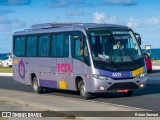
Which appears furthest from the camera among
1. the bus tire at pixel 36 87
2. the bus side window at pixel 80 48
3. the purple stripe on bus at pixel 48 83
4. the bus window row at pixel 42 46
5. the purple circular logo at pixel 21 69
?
the purple circular logo at pixel 21 69

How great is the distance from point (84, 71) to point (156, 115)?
653 cm

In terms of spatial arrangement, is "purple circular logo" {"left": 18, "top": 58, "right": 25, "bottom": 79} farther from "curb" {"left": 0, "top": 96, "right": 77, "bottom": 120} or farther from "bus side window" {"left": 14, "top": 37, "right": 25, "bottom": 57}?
"curb" {"left": 0, "top": 96, "right": 77, "bottom": 120}

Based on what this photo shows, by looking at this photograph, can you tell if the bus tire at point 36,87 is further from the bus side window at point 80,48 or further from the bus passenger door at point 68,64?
the bus side window at point 80,48

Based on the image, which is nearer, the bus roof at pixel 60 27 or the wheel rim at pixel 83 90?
the wheel rim at pixel 83 90

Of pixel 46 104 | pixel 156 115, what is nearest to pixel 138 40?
pixel 46 104

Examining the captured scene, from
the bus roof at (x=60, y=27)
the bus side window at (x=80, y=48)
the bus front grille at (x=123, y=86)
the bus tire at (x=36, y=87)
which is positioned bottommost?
the bus tire at (x=36, y=87)

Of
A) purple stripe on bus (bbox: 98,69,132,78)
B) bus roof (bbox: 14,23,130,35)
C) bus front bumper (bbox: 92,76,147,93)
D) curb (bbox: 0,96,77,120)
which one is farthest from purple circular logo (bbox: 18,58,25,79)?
purple stripe on bus (bbox: 98,69,132,78)

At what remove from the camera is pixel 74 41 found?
70.3ft

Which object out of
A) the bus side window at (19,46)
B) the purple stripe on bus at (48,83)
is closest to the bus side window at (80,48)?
the purple stripe on bus at (48,83)

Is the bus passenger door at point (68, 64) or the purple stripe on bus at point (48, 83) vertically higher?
the bus passenger door at point (68, 64)

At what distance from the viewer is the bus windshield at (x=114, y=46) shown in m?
20.2

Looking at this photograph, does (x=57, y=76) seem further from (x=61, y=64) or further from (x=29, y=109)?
(x=29, y=109)

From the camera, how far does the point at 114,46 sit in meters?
20.5

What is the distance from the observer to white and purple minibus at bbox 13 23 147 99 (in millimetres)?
19984
